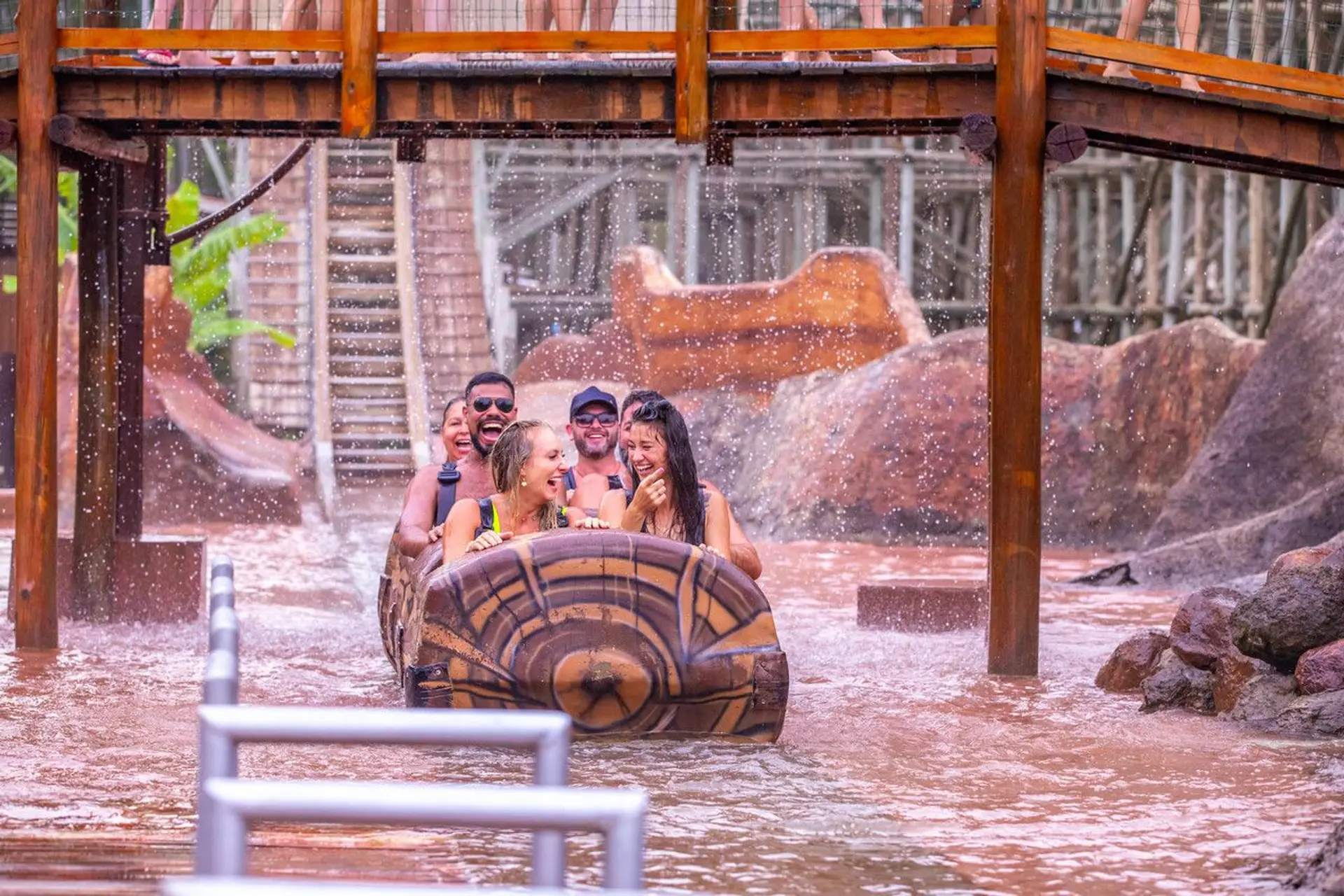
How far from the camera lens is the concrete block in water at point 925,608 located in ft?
29.7

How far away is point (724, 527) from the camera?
5969mm

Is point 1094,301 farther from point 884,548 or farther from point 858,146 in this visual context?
point 884,548

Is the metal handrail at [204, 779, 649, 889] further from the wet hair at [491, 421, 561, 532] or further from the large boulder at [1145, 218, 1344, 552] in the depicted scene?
the large boulder at [1145, 218, 1344, 552]

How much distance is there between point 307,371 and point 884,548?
225 inches

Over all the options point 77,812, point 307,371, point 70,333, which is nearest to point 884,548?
point 307,371

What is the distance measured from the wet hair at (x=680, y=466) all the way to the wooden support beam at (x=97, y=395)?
3.82 metres

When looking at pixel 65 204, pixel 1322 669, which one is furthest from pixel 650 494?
pixel 65 204

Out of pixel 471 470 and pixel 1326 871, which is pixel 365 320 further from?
pixel 1326 871

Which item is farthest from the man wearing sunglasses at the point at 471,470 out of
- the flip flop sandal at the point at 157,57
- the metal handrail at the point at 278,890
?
the metal handrail at the point at 278,890

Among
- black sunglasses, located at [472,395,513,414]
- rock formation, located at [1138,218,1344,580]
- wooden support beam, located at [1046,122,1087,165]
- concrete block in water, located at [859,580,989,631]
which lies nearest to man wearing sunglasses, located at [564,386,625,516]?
black sunglasses, located at [472,395,513,414]

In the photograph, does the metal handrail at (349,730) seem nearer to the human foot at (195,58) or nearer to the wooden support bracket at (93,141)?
the wooden support bracket at (93,141)

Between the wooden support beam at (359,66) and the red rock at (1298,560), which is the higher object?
the wooden support beam at (359,66)

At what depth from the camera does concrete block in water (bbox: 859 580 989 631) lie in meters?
9.06

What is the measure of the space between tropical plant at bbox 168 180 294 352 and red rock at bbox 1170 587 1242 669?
475 inches
